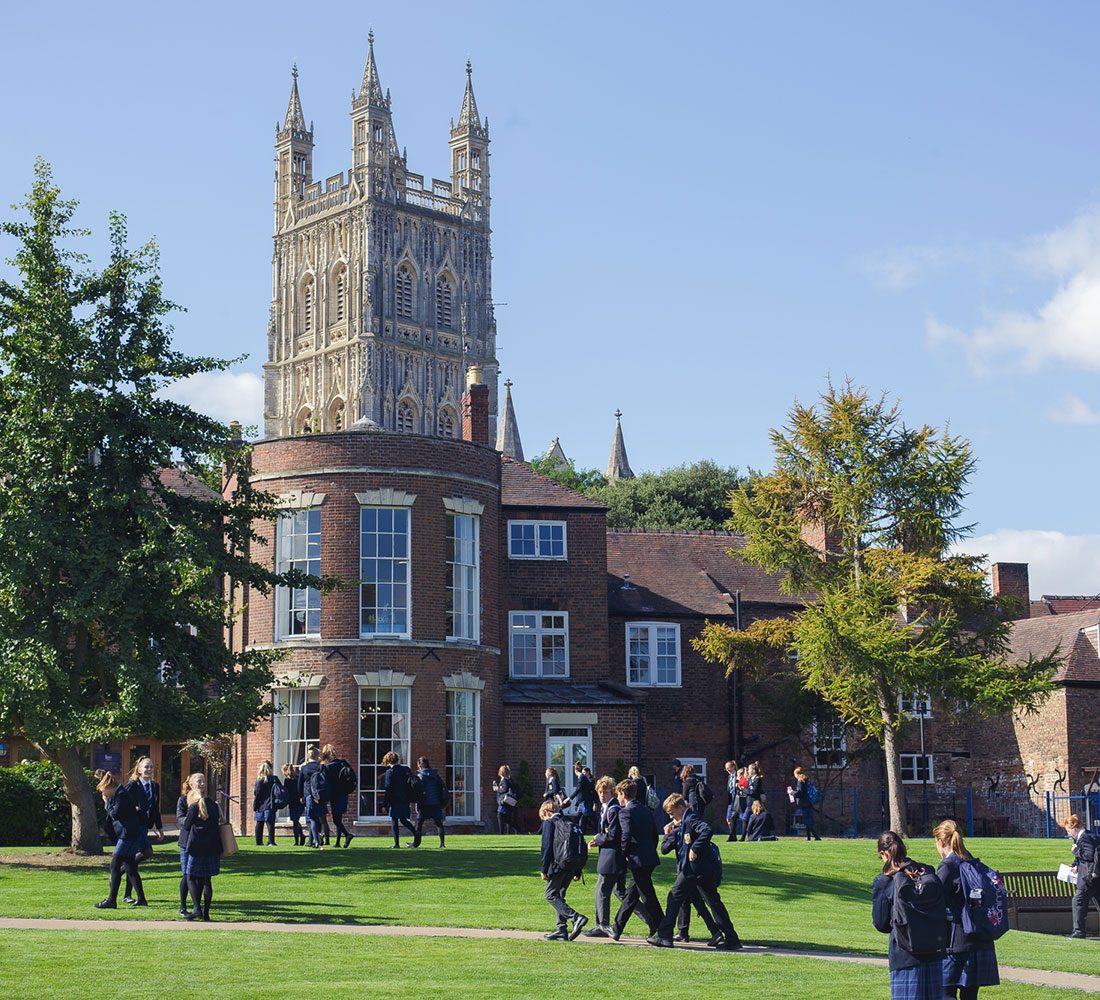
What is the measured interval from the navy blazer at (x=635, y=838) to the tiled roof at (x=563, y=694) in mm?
20892

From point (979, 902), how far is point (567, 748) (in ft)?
83.4

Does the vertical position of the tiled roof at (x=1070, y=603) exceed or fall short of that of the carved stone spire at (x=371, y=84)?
it falls short

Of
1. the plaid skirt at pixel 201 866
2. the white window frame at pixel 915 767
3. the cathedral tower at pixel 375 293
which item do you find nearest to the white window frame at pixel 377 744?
the plaid skirt at pixel 201 866

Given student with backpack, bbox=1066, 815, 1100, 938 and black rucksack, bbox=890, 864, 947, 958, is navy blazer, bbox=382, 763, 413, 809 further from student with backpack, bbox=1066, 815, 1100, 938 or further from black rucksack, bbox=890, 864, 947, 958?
black rucksack, bbox=890, 864, 947, 958

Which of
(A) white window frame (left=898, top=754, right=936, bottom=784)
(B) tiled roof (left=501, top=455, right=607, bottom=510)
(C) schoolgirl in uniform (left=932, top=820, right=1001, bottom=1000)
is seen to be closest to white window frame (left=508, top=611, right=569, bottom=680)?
(B) tiled roof (left=501, top=455, right=607, bottom=510)

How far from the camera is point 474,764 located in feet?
118

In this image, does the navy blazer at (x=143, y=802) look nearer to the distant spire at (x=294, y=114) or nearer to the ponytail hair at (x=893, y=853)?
the ponytail hair at (x=893, y=853)

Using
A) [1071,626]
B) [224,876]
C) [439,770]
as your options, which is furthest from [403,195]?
[224,876]

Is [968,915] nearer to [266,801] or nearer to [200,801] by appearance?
[200,801]

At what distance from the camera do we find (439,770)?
3481 centimetres

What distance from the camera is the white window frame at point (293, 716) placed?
34781 millimetres

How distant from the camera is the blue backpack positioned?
1412 centimetres

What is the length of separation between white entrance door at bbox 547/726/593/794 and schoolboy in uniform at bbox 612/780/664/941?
20.7 meters

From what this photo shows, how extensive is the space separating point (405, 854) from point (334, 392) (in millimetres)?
110284
